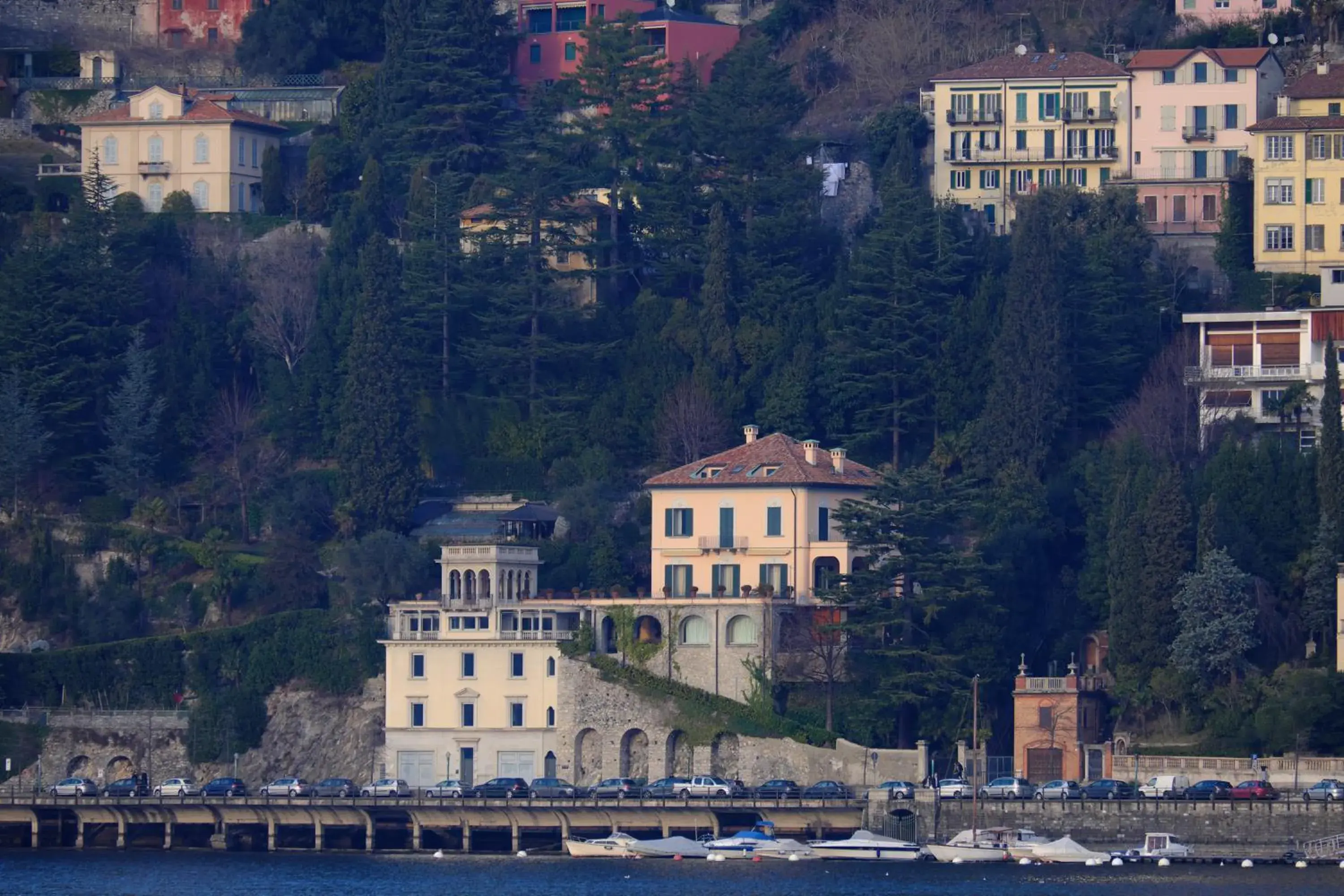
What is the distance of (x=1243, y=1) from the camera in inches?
5502

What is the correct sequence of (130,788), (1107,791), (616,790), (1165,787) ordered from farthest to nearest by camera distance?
(130,788) < (616,790) < (1165,787) < (1107,791)

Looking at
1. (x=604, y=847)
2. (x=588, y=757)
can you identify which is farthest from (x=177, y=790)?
(x=604, y=847)

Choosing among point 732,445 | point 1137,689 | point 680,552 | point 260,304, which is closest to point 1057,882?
point 1137,689

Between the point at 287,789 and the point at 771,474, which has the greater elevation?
the point at 771,474

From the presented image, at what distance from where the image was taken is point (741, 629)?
113 m

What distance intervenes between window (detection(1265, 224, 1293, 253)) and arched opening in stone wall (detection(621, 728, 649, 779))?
104 feet

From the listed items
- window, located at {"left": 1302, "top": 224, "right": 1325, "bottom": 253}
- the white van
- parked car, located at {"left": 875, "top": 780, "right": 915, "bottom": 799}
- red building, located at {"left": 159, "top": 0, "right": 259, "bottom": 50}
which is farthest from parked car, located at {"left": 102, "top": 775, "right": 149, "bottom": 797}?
red building, located at {"left": 159, "top": 0, "right": 259, "bottom": 50}

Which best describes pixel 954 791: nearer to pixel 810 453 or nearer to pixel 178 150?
pixel 810 453

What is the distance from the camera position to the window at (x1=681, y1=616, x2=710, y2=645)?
11275cm

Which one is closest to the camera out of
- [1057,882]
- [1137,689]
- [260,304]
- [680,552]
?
[1057,882]

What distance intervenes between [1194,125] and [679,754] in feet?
119

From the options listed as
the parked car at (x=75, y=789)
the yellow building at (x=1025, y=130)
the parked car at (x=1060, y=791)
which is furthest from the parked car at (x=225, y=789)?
the yellow building at (x=1025, y=130)

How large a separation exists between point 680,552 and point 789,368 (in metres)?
10.7

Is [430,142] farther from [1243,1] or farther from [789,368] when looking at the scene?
[1243,1]
